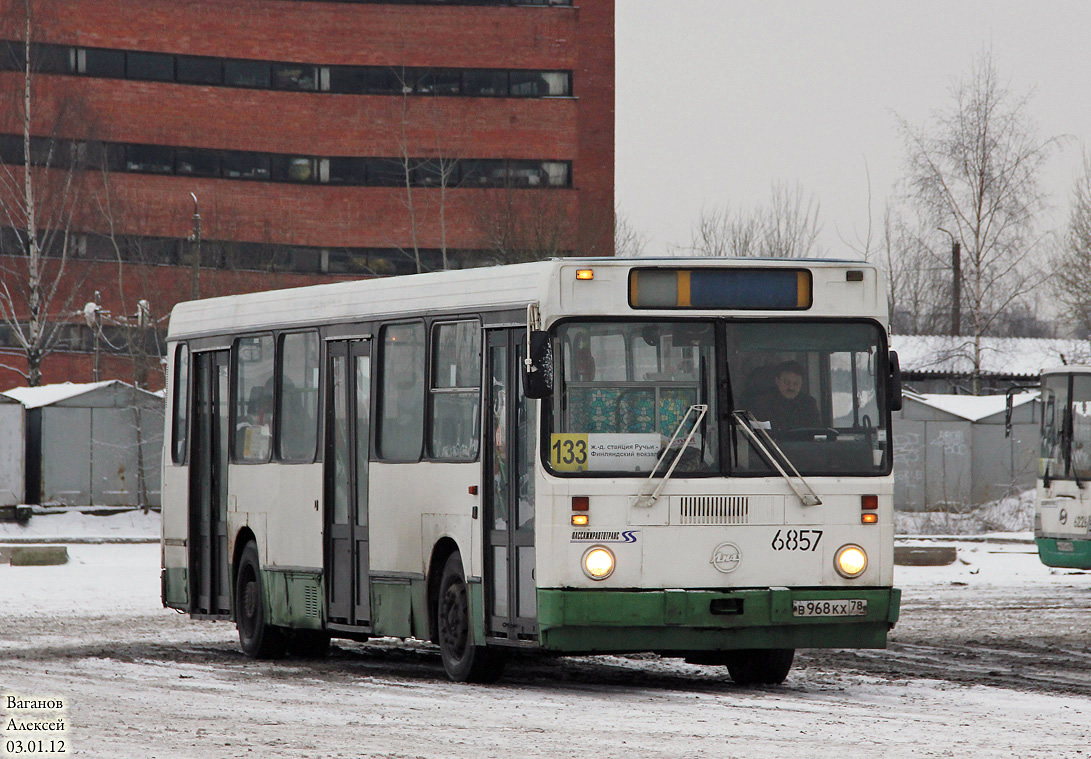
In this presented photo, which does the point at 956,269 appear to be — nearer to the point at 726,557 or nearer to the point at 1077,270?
the point at 1077,270

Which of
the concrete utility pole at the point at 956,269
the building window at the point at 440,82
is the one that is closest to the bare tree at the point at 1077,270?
the concrete utility pole at the point at 956,269

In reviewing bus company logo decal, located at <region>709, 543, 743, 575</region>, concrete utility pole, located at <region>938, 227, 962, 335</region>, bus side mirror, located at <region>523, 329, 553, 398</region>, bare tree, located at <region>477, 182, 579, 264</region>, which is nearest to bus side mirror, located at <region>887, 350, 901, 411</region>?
bus company logo decal, located at <region>709, 543, 743, 575</region>

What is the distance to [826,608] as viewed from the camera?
11641 mm

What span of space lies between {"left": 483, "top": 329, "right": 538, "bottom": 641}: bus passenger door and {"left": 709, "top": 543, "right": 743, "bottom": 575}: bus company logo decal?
1.15 m

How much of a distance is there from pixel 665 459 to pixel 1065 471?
14.3m

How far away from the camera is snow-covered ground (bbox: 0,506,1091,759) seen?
30.0 ft

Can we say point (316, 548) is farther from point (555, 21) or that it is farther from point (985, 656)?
point (555, 21)

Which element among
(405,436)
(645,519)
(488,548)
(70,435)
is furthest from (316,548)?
(70,435)

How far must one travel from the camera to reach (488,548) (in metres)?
12.1

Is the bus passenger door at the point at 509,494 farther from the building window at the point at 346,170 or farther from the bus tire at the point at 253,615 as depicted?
the building window at the point at 346,170

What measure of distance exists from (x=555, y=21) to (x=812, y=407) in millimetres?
59453

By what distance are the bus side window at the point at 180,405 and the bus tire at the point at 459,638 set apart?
15.7 ft

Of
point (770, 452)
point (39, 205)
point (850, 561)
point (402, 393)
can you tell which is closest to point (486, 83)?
point (39, 205)

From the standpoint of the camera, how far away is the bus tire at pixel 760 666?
12.5m
